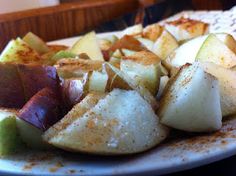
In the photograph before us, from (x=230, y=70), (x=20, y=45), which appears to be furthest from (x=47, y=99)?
(x=20, y=45)

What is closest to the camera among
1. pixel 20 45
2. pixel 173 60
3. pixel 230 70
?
pixel 230 70

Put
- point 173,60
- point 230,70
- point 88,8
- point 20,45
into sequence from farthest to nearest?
1. point 88,8
2. point 20,45
3. point 173,60
4. point 230,70

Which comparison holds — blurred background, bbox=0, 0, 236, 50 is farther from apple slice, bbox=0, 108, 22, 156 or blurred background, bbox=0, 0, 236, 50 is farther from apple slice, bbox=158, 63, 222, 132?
apple slice, bbox=158, 63, 222, 132

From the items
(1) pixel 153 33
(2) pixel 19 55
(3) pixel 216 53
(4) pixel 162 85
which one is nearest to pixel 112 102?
(4) pixel 162 85

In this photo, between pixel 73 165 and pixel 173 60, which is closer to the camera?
pixel 73 165

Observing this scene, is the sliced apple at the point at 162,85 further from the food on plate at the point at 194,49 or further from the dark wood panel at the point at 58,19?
the dark wood panel at the point at 58,19

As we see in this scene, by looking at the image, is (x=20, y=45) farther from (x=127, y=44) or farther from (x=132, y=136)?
(x=132, y=136)

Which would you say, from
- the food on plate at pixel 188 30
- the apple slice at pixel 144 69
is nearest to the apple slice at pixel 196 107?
the apple slice at pixel 144 69

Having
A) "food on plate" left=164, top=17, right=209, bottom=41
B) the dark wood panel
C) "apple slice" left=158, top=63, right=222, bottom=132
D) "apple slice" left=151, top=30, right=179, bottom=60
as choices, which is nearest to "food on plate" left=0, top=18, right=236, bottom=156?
"apple slice" left=158, top=63, right=222, bottom=132
